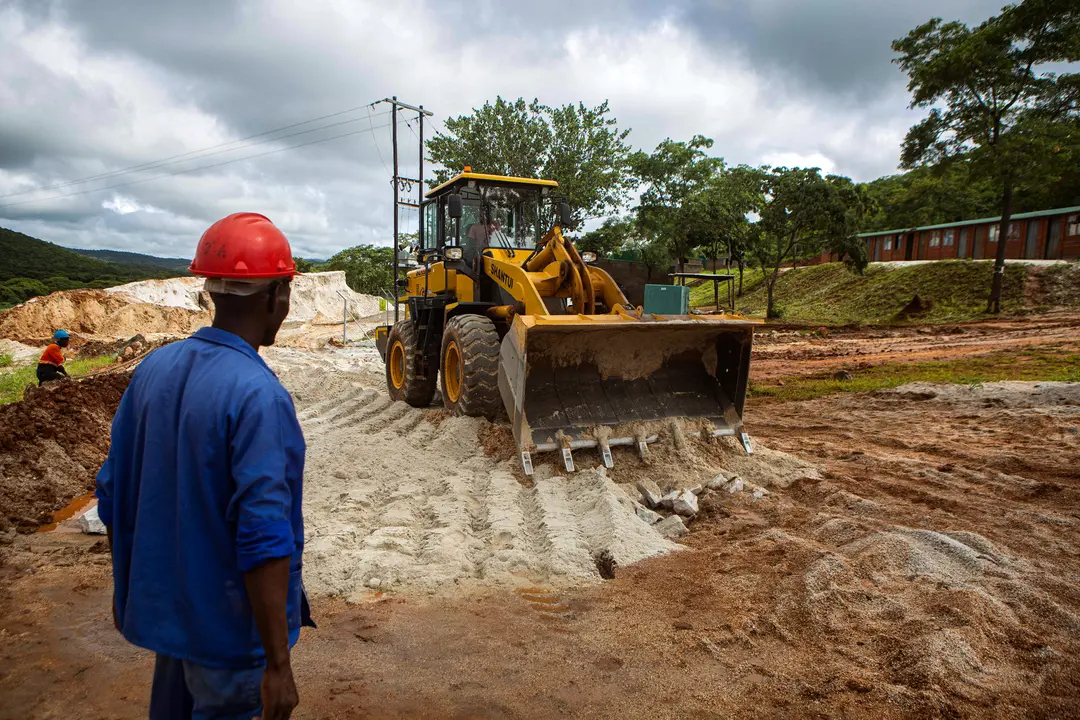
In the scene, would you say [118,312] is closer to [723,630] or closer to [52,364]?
[52,364]

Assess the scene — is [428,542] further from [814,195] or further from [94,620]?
[814,195]

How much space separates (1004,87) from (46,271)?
46.5m

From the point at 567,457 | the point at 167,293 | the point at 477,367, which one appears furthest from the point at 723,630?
the point at 167,293

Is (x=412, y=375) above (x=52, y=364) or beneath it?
above

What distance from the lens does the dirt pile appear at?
602 cm

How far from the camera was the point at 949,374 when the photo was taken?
36.2ft

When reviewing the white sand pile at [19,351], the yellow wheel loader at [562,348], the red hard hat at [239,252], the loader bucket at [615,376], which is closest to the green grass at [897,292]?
the loader bucket at [615,376]

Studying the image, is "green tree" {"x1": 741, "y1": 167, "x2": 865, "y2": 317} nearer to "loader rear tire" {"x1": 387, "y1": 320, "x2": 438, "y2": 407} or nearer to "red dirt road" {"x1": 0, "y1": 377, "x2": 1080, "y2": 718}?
"loader rear tire" {"x1": 387, "y1": 320, "x2": 438, "y2": 407}

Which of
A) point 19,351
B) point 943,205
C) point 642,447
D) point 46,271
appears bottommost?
point 19,351

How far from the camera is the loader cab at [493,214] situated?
8539 mm

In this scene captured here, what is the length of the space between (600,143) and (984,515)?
86.4ft

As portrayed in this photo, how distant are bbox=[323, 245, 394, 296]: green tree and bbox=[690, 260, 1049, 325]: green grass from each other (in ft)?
86.5

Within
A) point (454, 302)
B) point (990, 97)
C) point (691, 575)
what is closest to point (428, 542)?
point (691, 575)

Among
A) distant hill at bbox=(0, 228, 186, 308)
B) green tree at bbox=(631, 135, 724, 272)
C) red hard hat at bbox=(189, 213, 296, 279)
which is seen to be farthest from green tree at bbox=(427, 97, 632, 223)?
red hard hat at bbox=(189, 213, 296, 279)
